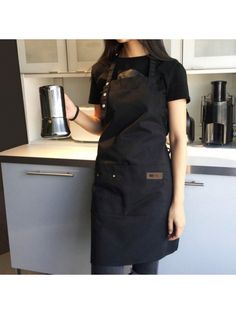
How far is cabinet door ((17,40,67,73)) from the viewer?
172 centimetres

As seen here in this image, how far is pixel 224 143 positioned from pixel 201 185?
0.31m

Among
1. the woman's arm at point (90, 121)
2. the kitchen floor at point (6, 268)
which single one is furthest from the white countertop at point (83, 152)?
the kitchen floor at point (6, 268)

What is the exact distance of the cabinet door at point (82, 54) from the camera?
1.68m

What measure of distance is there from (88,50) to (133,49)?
0.73m

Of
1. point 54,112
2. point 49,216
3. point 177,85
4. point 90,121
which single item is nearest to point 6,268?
point 49,216

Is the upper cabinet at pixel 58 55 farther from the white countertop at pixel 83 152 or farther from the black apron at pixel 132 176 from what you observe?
the black apron at pixel 132 176

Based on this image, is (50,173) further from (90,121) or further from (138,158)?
(138,158)

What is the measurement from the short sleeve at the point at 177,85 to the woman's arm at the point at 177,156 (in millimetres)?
16


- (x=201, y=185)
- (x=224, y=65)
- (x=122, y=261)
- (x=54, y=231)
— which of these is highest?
(x=224, y=65)

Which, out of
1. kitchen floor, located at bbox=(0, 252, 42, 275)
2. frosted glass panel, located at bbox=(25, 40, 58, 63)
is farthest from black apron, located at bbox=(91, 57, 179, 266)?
kitchen floor, located at bbox=(0, 252, 42, 275)
